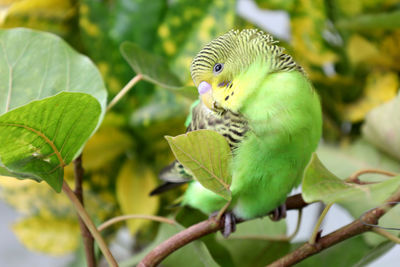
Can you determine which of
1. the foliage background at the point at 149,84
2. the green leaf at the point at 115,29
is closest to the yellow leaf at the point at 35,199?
the foliage background at the point at 149,84

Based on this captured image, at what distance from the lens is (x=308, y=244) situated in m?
0.28

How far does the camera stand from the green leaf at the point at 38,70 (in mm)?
321

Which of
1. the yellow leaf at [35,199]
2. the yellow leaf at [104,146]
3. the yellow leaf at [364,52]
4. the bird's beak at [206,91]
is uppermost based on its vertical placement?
the bird's beak at [206,91]

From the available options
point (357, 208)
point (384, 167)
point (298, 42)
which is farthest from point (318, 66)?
point (357, 208)

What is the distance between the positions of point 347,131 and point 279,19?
39cm

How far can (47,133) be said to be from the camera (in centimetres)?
28

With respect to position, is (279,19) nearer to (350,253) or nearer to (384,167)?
(384,167)

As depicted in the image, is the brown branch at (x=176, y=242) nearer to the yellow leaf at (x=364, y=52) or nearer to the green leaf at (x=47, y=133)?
the green leaf at (x=47, y=133)

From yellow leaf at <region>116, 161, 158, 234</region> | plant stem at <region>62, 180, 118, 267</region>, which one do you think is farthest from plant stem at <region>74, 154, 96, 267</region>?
yellow leaf at <region>116, 161, 158, 234</region>

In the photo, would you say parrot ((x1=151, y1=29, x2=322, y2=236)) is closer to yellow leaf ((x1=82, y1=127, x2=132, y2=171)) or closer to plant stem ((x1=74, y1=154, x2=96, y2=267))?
plant stem ((x1=74, y1=154, x2=96, y2=267))

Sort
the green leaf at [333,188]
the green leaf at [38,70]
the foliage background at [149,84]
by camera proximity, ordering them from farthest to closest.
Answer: the foliage background at [149,84], the green leaf at [38,70], the green leaf at [333,188]

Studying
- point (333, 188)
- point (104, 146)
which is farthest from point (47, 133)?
point (104, 146)

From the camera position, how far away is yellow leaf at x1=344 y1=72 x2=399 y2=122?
52 centimetres

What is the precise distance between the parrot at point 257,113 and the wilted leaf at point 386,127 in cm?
13
